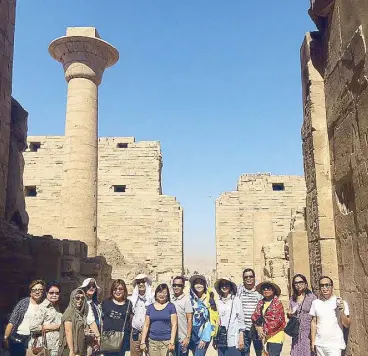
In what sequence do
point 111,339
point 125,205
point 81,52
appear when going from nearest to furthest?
point 111,339 < point 81,52 < point 125,205

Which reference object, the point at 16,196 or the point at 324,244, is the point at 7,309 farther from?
the point at 324,244

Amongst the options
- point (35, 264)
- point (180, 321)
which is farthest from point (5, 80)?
point (180, 321)

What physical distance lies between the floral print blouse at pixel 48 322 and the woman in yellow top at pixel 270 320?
6.31ft

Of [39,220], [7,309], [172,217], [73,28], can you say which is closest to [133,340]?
[7,309]

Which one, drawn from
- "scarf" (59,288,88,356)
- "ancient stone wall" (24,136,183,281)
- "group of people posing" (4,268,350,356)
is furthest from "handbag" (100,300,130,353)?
"ancient stone wall" (24,136,183,281)

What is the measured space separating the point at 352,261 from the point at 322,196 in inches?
35.3

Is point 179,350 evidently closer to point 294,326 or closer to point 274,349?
point 274,349

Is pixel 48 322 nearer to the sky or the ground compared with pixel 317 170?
nearer to the ground

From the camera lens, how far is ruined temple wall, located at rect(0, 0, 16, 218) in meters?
6.87

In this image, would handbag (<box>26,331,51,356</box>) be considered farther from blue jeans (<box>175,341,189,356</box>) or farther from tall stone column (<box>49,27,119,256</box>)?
tall stone column (<box>49,27,119,256</box>)

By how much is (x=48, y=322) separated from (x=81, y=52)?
983 centimetres

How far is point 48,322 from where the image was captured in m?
4.15

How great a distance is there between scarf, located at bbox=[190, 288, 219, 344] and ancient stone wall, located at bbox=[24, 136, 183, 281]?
14816 mm

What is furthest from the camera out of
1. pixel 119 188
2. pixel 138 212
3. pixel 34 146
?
pixel 34 146
